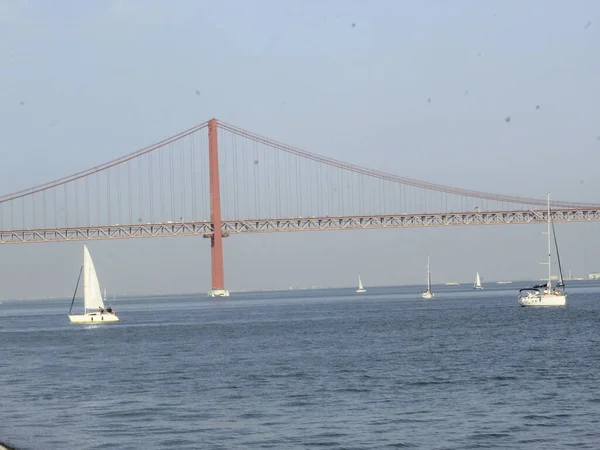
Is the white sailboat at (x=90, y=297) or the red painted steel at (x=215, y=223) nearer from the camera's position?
the white sailboat at (x=90, y=297)

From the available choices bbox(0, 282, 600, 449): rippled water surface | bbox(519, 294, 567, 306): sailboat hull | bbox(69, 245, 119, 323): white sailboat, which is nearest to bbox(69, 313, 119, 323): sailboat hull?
bbox(69, 245, 119, 323): white sailboat

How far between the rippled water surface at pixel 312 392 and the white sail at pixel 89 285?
18237 millimetres

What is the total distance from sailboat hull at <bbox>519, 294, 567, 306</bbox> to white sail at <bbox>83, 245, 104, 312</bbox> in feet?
76.2

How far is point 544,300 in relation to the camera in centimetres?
6166

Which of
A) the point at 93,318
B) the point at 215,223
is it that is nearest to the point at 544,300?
the point at 93,318

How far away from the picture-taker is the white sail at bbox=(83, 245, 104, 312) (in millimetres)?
59656

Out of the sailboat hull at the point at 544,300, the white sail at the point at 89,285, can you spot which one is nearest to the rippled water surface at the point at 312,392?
the white sail at the point at 89,285

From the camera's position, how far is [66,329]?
55.4m

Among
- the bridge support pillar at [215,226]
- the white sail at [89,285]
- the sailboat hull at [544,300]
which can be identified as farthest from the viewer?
the bridge support pillar at [215,226]

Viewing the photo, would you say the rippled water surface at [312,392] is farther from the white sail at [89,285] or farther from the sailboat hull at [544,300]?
the sailboat hull at [544,300]

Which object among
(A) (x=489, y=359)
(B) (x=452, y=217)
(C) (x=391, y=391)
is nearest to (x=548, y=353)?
(A) (x=489, y=359)

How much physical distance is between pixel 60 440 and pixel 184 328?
35.1m

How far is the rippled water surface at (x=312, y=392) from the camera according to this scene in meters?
17.4

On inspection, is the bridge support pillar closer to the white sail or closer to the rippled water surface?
the white sail
